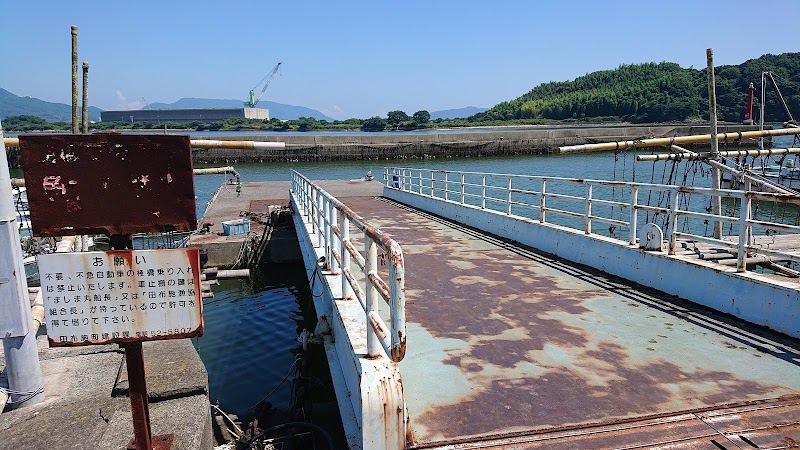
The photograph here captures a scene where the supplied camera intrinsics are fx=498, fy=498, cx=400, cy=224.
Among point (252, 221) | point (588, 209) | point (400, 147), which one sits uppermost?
point (400, 147)

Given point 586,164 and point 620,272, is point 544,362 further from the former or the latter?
point 586,164

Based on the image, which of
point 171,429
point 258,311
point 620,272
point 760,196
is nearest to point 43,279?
point 171,429

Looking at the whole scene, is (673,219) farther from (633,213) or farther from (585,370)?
(585,370)

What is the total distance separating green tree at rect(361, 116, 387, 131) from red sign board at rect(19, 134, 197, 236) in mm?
153688

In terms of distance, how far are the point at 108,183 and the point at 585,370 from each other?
13.2 ft

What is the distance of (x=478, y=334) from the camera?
530 cm

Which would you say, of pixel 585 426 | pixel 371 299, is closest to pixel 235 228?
pixel 371 299

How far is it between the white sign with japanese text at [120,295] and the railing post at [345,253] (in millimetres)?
2035

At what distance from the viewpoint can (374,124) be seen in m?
157

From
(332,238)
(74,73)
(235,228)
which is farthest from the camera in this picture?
(235,228)

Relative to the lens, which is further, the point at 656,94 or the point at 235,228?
the point at 656,94

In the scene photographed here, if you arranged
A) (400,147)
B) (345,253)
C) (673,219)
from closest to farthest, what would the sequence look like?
(345,253), (673,219), (400,147)

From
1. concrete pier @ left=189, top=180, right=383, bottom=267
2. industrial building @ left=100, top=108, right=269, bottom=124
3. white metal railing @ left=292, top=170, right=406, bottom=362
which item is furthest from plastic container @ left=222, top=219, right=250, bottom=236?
industrial building @ left=100, top=108, right=269, bottom=124

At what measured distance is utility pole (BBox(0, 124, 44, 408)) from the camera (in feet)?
16.1
